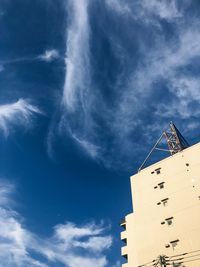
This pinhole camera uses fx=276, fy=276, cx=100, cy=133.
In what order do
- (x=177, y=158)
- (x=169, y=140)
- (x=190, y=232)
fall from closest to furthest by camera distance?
(x=190, y=232) → (x=177, y=158) → (x=169, y=140)

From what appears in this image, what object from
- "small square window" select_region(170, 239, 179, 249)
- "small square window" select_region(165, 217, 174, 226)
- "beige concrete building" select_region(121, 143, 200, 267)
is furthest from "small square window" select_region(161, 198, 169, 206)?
"small square window" select_region(170, 239, 179, 249)

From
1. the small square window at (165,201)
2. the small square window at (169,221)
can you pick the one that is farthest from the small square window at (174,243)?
the small square window at (165,201)

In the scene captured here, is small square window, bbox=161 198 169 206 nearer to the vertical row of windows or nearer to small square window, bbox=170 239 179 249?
the vertical row of windows

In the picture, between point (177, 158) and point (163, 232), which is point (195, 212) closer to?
point (163, 232)

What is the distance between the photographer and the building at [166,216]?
35.9m

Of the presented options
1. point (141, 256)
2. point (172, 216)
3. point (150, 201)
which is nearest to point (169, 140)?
point (150, 201)

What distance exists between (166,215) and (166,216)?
0.17m

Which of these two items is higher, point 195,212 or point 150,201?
point 150,201

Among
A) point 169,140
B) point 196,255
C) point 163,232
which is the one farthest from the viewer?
point 169,140

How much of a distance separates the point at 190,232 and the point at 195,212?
9.61 ft

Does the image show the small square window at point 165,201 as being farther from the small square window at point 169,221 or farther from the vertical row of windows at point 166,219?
the small square window at point 169,221

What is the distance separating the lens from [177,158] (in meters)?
46.3

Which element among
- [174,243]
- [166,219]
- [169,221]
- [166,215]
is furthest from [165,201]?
[174,243]

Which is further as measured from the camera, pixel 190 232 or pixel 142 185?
pixel 142 185
